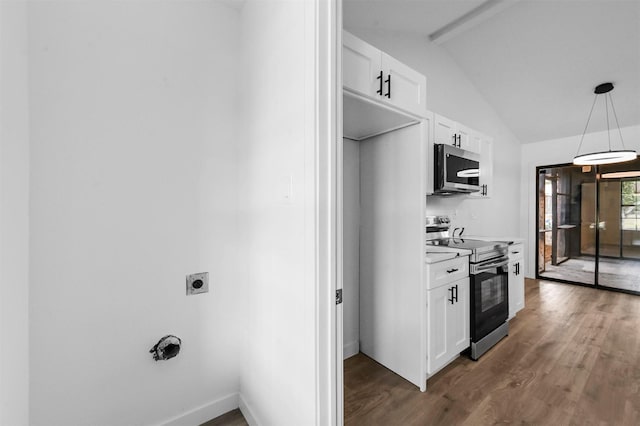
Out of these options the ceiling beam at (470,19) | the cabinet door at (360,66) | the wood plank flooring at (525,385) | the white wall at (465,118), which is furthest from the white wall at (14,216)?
the ceiling beam at (470,19)

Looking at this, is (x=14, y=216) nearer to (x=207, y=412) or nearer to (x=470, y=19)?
(x=207, y=412)

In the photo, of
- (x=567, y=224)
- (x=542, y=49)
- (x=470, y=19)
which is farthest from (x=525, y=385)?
(x=567, y=224)

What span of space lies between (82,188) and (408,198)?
1781mm

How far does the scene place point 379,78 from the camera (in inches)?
61.1

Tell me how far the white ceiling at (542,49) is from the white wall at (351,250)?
1.19 metres

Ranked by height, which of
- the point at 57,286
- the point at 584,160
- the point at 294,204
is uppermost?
the point at 584,160

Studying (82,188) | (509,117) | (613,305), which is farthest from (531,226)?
(82,188)

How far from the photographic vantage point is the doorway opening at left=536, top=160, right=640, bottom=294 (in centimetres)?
405

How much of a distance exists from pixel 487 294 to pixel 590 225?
11.7 ft

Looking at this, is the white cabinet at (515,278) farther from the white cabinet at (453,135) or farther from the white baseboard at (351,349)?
the white baseboard at (351,349)

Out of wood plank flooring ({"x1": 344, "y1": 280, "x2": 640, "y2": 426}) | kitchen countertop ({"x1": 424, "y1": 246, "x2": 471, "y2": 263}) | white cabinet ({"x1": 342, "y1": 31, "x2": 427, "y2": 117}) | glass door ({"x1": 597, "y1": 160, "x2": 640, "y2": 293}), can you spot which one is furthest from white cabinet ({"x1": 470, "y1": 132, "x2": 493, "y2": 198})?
glass door ({"x1": 597, "y1": 160, "x2": 640, "y2": 293})

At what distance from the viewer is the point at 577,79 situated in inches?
134

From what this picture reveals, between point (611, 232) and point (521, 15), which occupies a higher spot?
point (521, 15)

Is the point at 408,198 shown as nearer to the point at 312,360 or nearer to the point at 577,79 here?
the point at 312,360
